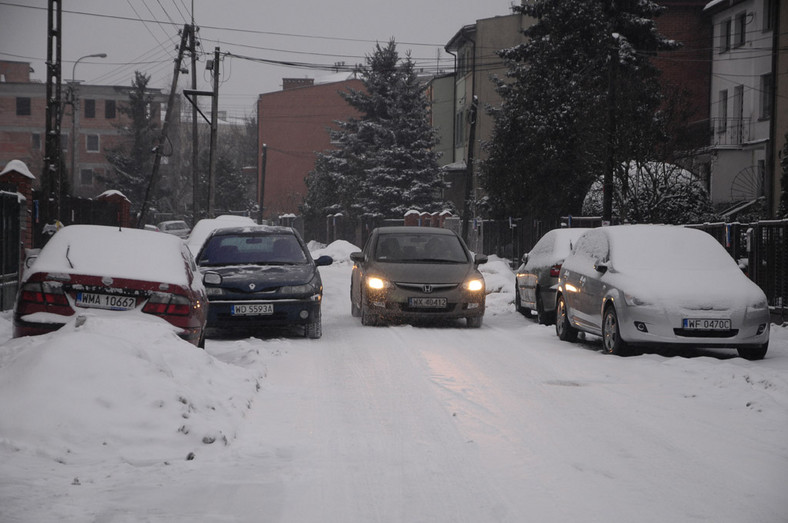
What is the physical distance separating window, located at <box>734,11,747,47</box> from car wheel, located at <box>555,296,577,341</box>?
30.3 metres

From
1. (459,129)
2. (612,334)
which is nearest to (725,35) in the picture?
(459,129)

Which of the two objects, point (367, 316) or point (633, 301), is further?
point (367, 316)

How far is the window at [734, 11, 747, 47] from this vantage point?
4066cm

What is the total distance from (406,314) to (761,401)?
23.6ft

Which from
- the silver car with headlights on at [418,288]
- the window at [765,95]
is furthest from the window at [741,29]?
the silver car with headlights on at [418,288]

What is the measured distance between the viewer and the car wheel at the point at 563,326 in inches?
558

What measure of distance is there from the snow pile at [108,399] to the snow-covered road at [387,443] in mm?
16

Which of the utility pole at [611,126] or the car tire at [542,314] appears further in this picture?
the utility pole at [611,126]

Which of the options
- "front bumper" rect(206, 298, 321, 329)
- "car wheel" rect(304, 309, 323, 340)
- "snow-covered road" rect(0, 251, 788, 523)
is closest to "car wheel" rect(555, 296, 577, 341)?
"snow-covered road" rect(0, 251, 788, 523)

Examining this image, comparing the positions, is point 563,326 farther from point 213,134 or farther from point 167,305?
point 213,134

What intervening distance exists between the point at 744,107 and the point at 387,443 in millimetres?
37541

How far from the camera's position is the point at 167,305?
9516mm

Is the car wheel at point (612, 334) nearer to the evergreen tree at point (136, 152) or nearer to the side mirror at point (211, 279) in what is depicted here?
the side mirror at point (211, 279)

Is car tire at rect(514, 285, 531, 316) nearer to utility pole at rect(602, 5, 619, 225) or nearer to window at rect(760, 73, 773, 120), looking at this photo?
utility pole at rect(602, 5, 619, 225)
